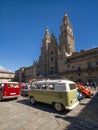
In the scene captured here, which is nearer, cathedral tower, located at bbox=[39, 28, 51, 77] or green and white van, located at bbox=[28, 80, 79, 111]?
green and white van, located at bbox=[28, 80, 79, 111]

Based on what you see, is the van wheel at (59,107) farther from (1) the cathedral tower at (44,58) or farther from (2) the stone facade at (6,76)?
(2) the stone facade at (6,76)

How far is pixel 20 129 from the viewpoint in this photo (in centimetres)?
507

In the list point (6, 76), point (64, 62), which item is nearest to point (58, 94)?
point (64, 62)

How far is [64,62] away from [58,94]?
3258 cm

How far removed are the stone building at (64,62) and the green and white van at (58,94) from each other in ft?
81.2

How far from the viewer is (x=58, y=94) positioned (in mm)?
7727

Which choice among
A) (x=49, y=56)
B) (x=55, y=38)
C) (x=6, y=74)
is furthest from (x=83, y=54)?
(x=6, y=74)

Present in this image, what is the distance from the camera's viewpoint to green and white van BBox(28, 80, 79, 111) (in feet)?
24.0

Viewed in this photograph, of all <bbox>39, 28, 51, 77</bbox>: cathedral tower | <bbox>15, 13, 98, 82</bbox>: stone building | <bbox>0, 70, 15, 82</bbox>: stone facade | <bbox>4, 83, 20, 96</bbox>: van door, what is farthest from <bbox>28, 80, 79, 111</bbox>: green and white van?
<bbox>0, 70, 15, 82</bbox>: stone facade

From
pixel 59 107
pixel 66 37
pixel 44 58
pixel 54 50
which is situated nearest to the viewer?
pixel 59 107

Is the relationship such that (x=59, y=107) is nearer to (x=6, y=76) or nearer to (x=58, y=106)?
(x=58, y=106)

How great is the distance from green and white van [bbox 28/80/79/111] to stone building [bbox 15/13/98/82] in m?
24.8

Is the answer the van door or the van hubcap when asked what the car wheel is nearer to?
the van hubcap

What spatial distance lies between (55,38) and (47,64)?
51.2ft
